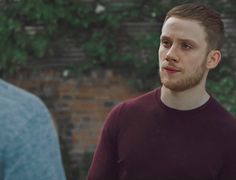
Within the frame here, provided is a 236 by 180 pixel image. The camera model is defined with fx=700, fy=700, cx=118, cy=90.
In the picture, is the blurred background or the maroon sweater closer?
the maroon sweater

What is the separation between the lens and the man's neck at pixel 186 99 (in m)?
2.30

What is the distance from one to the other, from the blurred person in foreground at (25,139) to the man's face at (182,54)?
1127 millimetres

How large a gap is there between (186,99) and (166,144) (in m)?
0.17

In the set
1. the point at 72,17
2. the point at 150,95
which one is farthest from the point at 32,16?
the point at 150,95

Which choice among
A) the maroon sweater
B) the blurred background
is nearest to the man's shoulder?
the maroon sweater

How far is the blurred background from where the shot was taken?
17.4ft

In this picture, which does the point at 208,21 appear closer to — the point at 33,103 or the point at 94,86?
the point at 33,103

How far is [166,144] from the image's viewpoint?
2.26 meters

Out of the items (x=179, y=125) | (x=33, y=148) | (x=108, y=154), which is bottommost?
(x=108, y=154)

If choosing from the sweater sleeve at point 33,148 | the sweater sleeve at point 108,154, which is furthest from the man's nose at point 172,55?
the sweater sleeve at point 33,148

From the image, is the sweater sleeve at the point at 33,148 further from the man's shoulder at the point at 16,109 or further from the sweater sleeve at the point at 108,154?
the sweater sleeve at the point at 108,154

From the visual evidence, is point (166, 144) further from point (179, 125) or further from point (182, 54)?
point (182, 54)

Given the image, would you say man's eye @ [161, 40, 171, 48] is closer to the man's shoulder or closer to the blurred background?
the man's shoulder

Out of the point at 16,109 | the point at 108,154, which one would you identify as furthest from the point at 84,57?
the point at 16,109
